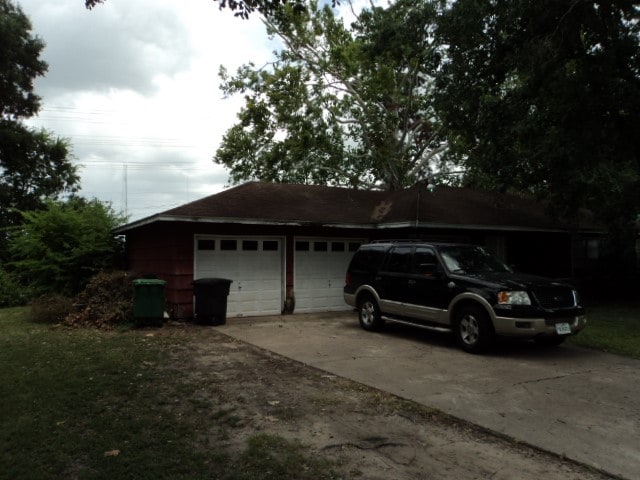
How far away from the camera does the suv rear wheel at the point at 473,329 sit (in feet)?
27.9

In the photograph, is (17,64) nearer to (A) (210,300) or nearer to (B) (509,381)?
(A) (210,300)

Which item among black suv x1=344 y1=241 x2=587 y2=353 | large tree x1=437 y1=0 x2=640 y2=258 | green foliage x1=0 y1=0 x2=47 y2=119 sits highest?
green foliage x1=0 y1=0 x2=47 y2=119

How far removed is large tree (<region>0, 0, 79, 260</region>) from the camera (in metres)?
28.8

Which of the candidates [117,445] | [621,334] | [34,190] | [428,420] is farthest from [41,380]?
[34,190]

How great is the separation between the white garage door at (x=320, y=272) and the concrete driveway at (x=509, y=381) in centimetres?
311

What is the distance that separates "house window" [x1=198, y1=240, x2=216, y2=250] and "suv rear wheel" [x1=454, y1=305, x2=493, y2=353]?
6.73 metres

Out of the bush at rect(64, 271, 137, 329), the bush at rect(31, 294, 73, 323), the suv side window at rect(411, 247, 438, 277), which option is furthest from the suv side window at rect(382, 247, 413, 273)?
the bush at rect(31, 294, 73, 323)

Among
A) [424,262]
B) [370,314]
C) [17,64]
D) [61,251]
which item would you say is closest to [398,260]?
[424,262]

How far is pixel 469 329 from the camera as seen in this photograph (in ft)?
29.0

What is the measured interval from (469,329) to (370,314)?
9.00ft

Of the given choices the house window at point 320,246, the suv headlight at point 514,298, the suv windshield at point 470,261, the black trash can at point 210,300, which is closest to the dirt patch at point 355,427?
the suv headlight at point 514,298

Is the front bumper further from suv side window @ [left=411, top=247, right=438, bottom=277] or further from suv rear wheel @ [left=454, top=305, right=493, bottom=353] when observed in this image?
suv side window @ [left=411, top=247, right=438, bottom=277]

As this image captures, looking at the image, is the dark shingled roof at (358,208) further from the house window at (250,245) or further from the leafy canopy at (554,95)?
the leafy canopy at (554,95)

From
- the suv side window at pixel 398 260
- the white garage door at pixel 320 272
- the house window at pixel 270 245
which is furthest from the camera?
the white garage door at pixel 320 272
